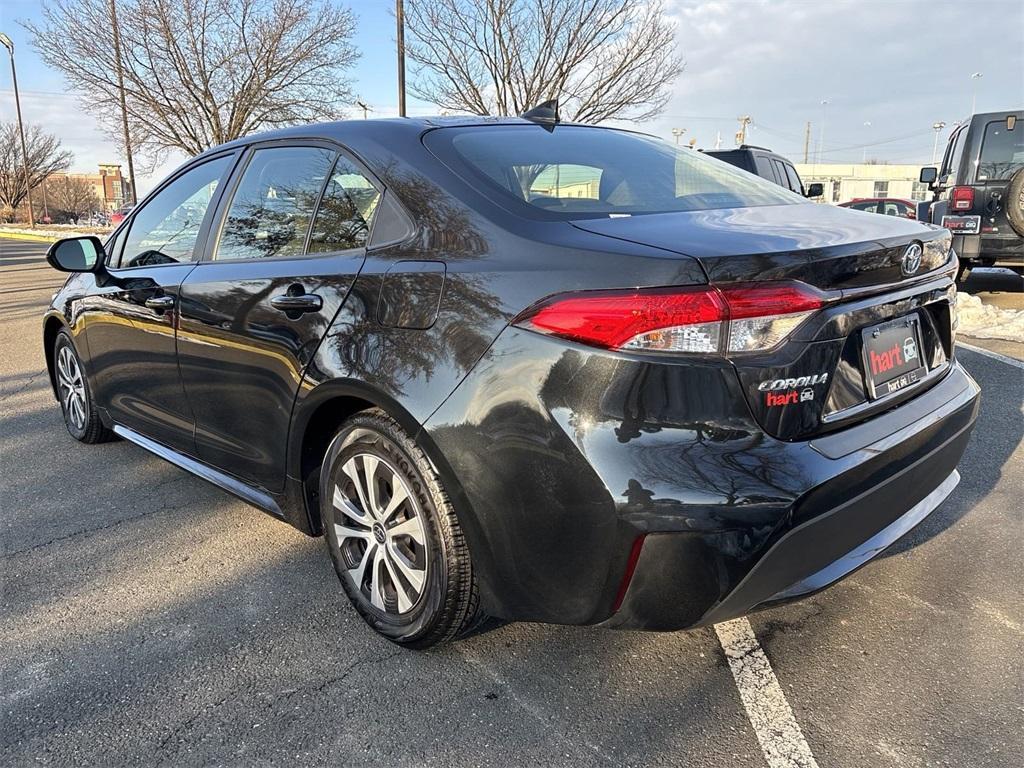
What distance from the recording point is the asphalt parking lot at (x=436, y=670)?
198cm

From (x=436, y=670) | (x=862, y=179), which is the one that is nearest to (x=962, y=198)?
(x=436, y=670)

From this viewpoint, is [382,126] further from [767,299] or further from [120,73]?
[120,73]

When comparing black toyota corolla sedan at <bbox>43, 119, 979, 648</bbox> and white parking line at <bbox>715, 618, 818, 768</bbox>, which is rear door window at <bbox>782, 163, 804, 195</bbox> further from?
white parking line at <bbox>715, 618, 818, 768</bbox>

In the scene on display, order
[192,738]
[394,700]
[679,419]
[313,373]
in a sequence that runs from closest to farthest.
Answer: [679,419]
[192,738]
[394,700]
[313,373]

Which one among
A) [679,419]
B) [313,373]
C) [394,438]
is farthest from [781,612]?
[313,373]

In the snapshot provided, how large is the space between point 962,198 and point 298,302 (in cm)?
890

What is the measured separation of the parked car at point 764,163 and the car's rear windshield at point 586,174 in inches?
275

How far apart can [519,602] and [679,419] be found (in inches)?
27.9

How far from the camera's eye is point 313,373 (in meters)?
2.41

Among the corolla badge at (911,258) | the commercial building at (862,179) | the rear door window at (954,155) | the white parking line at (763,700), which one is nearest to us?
the white parking line at (763,700)

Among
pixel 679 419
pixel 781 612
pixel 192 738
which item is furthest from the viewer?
pixel 781 612

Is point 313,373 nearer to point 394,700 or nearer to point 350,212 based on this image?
point 350,212

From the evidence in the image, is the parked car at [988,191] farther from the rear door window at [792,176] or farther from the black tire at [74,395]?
the black tire at [74,395]

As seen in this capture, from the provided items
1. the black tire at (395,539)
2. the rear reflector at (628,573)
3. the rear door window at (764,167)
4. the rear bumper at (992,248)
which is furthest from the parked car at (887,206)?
the rear reflector at (628,573)
